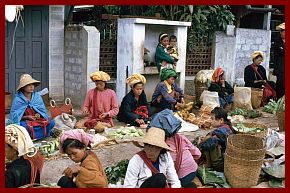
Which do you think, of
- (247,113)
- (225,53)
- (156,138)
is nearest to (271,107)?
(247,113)

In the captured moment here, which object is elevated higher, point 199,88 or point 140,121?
point 199,88

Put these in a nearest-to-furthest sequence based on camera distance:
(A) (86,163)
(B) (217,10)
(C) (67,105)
A: 1. (A) (86,163)
2. (C) (67,105)
3. (B) (217,10)

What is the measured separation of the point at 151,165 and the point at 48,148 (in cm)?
235

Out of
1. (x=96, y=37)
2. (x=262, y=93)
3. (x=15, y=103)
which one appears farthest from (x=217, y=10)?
(x=15, y=103)

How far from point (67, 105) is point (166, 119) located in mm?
3294

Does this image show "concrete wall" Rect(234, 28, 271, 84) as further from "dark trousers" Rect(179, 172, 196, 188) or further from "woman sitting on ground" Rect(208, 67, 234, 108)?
"dark trousers" Rect(179, 172, 196, 188)

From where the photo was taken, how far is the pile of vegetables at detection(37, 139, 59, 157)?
5465mm

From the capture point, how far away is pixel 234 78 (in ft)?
38.5

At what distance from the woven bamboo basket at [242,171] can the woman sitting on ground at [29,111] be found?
3012 millimetres

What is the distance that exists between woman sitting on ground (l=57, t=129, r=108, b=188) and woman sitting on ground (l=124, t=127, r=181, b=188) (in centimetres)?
30

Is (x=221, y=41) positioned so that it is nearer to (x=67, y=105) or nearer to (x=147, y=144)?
(x=67, y=105)

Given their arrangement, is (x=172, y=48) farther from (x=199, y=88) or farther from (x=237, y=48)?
(x=237, y=48)

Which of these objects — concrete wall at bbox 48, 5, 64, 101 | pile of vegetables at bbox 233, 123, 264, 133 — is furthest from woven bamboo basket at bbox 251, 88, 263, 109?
concrete wall at bbox 48, 5, 64, 101

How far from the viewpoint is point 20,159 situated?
379 cm
